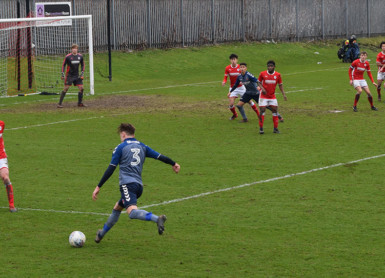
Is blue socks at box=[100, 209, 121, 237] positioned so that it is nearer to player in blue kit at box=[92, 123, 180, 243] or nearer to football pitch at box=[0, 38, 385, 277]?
player in blue kit at box=[92, 123, 180, 243]

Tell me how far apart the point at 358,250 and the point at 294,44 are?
45.6m

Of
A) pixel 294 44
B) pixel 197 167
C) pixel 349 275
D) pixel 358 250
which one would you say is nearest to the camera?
pixel 349 275

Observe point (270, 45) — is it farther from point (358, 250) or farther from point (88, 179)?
point (358, 250)

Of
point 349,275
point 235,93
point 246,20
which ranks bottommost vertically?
point 349,275

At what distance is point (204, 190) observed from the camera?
49.2 ft

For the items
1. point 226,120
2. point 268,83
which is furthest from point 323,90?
point 268,83

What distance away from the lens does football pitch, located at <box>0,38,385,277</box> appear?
34.6 ft

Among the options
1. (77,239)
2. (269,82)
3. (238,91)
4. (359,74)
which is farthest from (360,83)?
(77,239)

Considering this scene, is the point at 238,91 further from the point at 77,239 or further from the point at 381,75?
the point at 77,239

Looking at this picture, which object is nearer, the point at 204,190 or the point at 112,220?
the point at 112,220

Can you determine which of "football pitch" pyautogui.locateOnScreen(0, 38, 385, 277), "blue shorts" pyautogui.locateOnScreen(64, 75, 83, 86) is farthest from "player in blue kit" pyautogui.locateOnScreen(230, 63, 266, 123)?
"blue shorts" pyautogui.locateOnScreen(64, 75, 83, 86)

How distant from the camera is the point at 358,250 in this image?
427 inches

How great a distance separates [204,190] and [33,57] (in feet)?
71.0

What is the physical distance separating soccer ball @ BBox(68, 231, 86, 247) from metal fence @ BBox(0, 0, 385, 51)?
1188 inches
